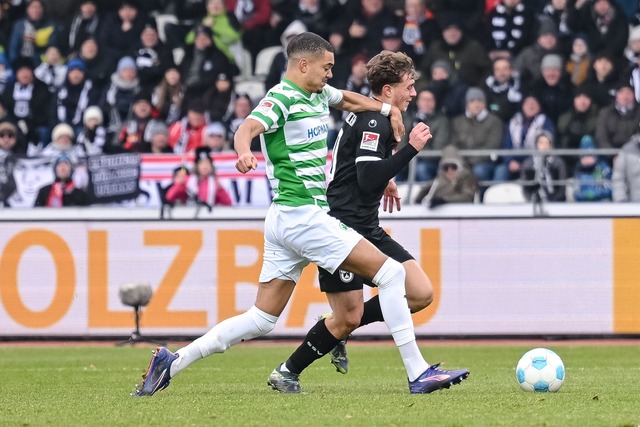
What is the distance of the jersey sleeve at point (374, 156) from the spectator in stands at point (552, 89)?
963cm

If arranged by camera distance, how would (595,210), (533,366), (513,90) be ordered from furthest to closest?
(513,90), (595,210), (533,366)

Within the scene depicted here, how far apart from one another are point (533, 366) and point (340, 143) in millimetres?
1866

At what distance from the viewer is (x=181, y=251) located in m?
14.2

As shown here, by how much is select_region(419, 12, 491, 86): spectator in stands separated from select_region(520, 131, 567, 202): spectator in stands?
207 cm

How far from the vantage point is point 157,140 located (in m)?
17.6

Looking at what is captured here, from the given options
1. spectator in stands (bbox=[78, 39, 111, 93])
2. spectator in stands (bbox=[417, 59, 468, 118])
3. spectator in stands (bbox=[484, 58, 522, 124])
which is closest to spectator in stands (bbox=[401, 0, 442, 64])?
spectator in stands (bbox=[417, 59, 468, 118])

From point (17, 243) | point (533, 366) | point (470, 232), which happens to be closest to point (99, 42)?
point (17, 243)

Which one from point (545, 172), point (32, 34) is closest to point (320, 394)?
point (545, 172)

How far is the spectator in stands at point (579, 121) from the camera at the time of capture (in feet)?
55.3

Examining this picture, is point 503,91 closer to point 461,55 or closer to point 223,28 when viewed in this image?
point 461,55

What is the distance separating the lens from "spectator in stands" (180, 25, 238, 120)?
731 inches

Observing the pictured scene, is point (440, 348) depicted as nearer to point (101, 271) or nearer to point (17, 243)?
point (101, 271)

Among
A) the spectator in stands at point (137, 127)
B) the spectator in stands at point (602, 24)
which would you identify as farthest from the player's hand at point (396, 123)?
the spectator in stands at point (602, 24)

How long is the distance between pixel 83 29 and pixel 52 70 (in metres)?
0.92
